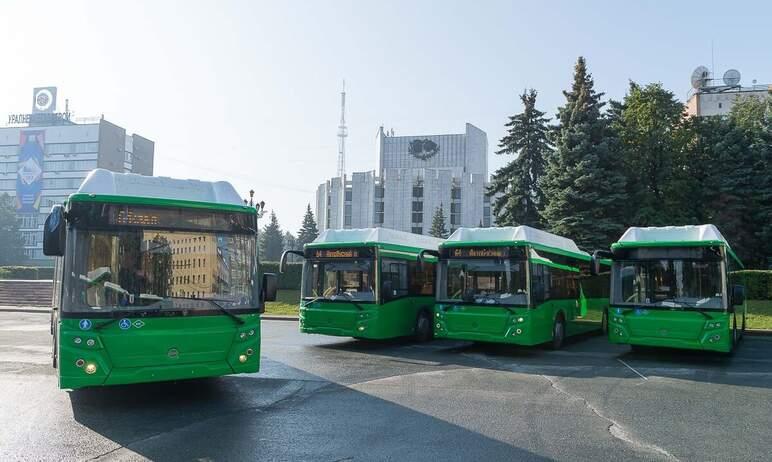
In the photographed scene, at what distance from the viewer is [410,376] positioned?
1091cm

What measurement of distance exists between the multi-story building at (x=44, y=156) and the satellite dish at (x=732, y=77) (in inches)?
4088

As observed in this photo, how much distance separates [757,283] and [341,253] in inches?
823

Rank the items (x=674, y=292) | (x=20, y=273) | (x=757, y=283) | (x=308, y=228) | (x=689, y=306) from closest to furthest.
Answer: (x=689, y=306), (x=674, y=292), (x=757, y=283), (x=20, y=273), (x=308, y=228)

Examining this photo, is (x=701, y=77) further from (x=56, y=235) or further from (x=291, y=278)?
(x=56, y=235)

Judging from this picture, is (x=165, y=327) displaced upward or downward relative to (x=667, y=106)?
downward

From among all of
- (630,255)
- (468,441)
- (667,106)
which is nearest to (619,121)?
(667,106)

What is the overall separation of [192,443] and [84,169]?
128 meters

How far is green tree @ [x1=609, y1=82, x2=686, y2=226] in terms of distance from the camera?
32.4m

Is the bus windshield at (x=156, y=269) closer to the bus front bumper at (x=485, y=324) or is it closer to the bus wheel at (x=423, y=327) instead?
the bus front bumper at (x=485, y=324)

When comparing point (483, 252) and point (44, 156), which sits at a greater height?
point (44, 156)

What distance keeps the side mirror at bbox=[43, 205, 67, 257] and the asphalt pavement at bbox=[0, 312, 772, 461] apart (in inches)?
81.9

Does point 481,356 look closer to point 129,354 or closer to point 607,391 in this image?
point 607,391

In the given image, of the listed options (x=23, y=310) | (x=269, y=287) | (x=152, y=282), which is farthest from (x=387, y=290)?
(x=23, y=310)

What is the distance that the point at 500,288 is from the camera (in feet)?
45.2
